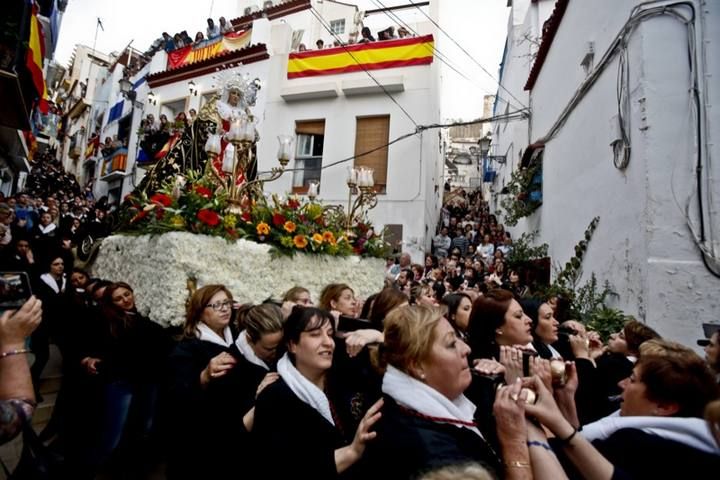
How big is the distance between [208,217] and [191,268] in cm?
47

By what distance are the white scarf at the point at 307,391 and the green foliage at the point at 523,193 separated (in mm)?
8819

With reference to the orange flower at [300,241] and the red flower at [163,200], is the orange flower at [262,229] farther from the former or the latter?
the red flower at [163,200]

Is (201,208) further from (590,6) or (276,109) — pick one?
(276,109)

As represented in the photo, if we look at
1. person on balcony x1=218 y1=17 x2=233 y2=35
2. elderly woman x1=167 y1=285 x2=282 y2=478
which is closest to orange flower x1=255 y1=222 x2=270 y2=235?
elderly woman x1=167 y1=285 x2=282 y2=478

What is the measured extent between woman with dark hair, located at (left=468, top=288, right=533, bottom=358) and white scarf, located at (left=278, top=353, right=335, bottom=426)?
1.18m

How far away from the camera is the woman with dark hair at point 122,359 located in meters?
3.12

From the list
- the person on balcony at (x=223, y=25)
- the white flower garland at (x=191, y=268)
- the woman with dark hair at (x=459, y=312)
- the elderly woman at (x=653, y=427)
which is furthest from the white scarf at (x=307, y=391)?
the person on balcony at (x=223, y=25)

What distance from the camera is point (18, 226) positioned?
7.20 metres

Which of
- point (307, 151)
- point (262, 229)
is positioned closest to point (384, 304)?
point (262, 229)

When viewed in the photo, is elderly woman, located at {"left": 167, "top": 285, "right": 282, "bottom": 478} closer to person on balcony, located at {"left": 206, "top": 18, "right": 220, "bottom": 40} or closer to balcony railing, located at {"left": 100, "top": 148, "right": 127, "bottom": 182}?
person on balcony, located at {"left": 206, "top": 18, "right": 220, "bottom": 40}

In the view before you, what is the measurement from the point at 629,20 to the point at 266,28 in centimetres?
1228

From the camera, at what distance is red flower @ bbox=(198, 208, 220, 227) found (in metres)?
3.46

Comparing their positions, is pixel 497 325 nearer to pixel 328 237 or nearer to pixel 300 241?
pixel 300 241

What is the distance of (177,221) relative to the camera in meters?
3.39
